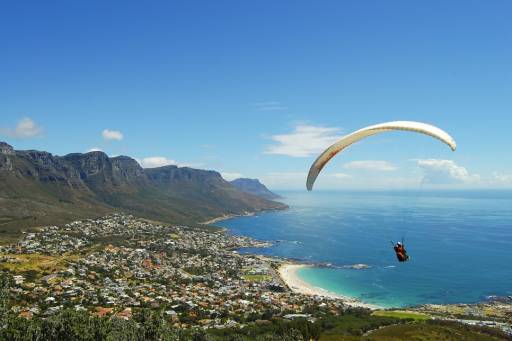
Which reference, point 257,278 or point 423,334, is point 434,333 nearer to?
point 423,334

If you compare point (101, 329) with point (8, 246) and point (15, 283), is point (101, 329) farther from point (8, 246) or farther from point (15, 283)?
point (8, 246)

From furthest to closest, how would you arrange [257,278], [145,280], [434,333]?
[257,278], [145,280], [434,333]

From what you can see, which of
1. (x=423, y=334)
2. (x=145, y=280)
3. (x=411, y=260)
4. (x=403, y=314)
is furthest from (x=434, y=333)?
(x=411, y=260)

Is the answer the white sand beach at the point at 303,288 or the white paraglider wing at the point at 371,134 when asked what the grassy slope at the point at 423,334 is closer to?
the white sand beach at the point at 303,288

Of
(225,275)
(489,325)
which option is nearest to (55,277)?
(225,275)

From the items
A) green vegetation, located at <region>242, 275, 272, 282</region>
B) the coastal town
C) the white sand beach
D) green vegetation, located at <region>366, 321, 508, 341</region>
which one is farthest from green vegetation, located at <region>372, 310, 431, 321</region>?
green vegetation, located at <region>242, 275, 272, 282</region>
